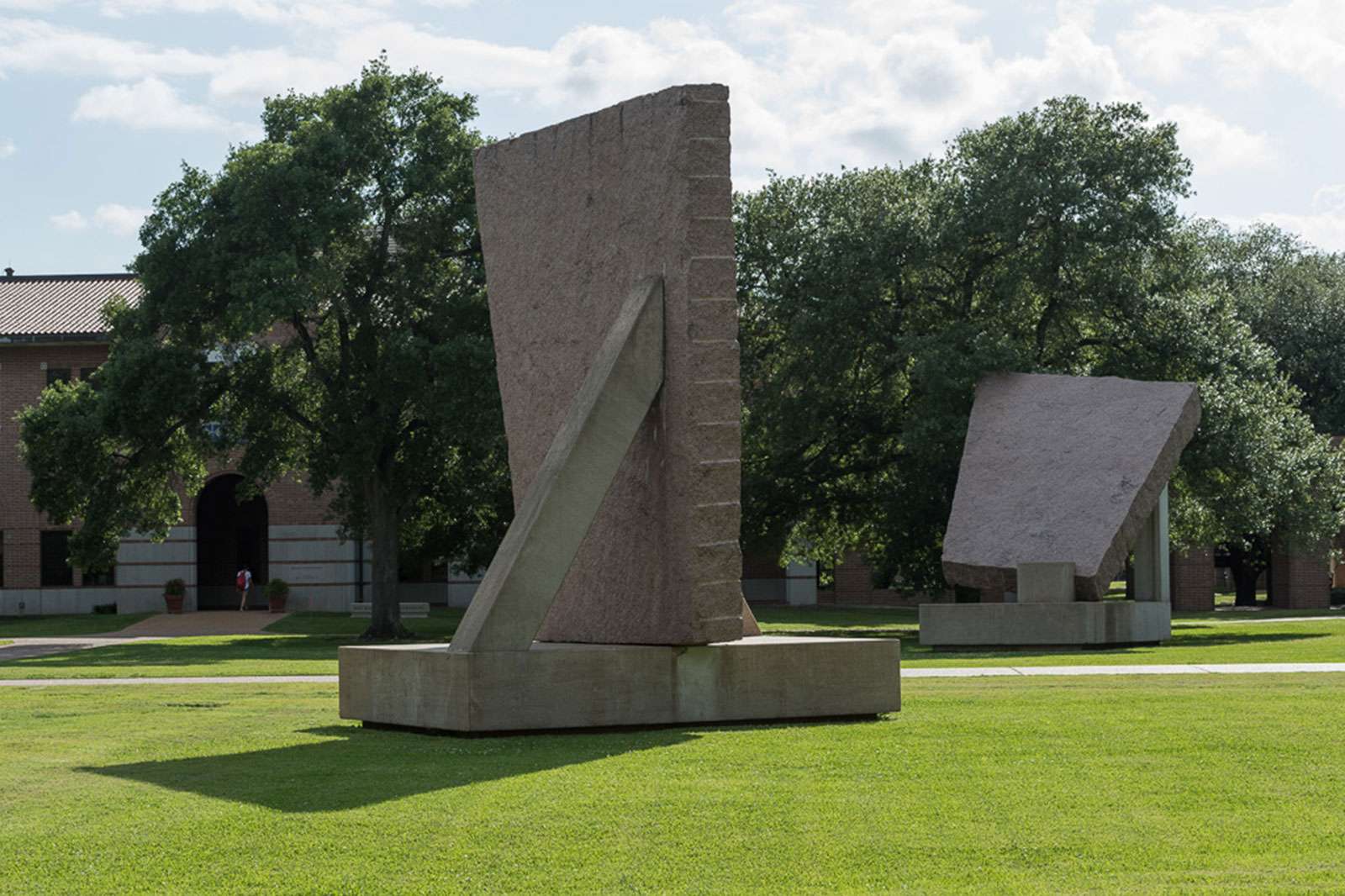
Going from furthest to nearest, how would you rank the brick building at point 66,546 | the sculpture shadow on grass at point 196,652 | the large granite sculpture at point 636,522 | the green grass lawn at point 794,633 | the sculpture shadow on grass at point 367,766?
the brick building at point 66,546 → the sculpture shadow on grass at point 196,652 → the green grass lawn at point 794,633 → the large granite sculpture at point 636,522 → the sculpture shadow on grass at point 367,766

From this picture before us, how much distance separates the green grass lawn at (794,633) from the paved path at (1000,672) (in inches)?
30.3

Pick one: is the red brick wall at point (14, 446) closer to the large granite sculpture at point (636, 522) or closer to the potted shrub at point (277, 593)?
the potted shrub at point (277, 593)

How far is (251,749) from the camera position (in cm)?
1142

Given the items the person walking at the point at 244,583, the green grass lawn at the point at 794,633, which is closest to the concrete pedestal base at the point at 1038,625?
the green grass lawn at the point at 794,633

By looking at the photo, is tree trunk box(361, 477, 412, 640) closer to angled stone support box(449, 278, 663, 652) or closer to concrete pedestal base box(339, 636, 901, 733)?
concrete pedestal base box(339, 636, 901, 733)

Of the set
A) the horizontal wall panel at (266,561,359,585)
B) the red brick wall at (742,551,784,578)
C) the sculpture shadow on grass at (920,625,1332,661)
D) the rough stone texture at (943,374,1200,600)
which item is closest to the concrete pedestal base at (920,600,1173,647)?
the sculpture shadow on grass at (920,625,1332,661)

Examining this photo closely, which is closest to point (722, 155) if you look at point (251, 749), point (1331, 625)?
point (251, 749)

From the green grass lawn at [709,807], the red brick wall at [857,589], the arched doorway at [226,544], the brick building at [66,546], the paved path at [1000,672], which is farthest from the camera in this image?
the red brick wall at [857,589]

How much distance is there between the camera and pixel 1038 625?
25.5 m

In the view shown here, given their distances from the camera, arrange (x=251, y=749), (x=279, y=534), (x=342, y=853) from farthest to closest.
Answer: (x=279, y=534) < (x=251, y=749) < (x=342, y=853)

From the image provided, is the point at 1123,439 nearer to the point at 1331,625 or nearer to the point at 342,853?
the point at 1331,625

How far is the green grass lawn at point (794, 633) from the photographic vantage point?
21.7m

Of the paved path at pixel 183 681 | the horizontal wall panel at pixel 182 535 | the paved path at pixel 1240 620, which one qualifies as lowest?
the paved path at pixel 1240 620

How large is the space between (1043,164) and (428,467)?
14.6m
